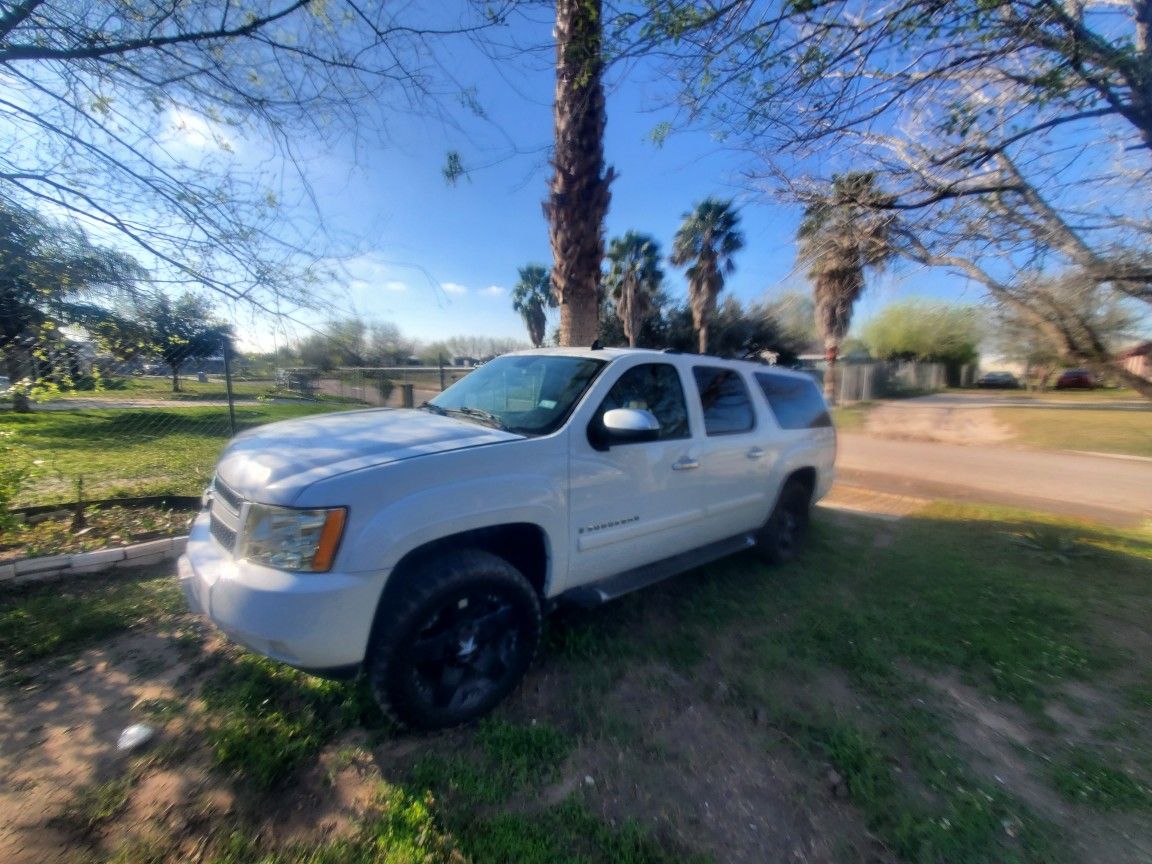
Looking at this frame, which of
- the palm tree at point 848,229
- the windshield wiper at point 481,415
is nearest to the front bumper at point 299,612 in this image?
the windshield wiper at point 481,415

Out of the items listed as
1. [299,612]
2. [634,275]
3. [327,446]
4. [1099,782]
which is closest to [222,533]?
[327,446]

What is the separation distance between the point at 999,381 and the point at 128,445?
4765 cm

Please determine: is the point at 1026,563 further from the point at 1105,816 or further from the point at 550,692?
the point at 550,692

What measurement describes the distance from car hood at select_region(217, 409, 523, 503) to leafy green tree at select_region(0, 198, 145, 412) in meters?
2.32

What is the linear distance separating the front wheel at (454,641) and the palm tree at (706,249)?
21.0 meters

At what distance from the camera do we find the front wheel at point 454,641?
84.8 inches

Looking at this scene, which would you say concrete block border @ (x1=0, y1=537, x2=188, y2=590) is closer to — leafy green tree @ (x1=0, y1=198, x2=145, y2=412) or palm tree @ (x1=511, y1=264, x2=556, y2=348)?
leafy green tree @ (x1=0, y1=198, x2=145, y2=412)

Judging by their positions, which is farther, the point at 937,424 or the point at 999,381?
the point at 999,381

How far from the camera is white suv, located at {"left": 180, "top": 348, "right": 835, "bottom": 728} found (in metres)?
2.02

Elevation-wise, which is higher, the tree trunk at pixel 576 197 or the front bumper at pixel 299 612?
the tree trunk at pixel 576 197

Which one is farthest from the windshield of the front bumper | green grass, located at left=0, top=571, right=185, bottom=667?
green grass, located at left=0, top=571, right=185, bottom=667

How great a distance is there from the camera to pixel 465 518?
2297 millimetres

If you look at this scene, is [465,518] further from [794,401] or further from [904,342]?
[904,342]

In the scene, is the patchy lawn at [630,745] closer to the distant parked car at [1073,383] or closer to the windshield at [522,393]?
the windshield at [522,393]
